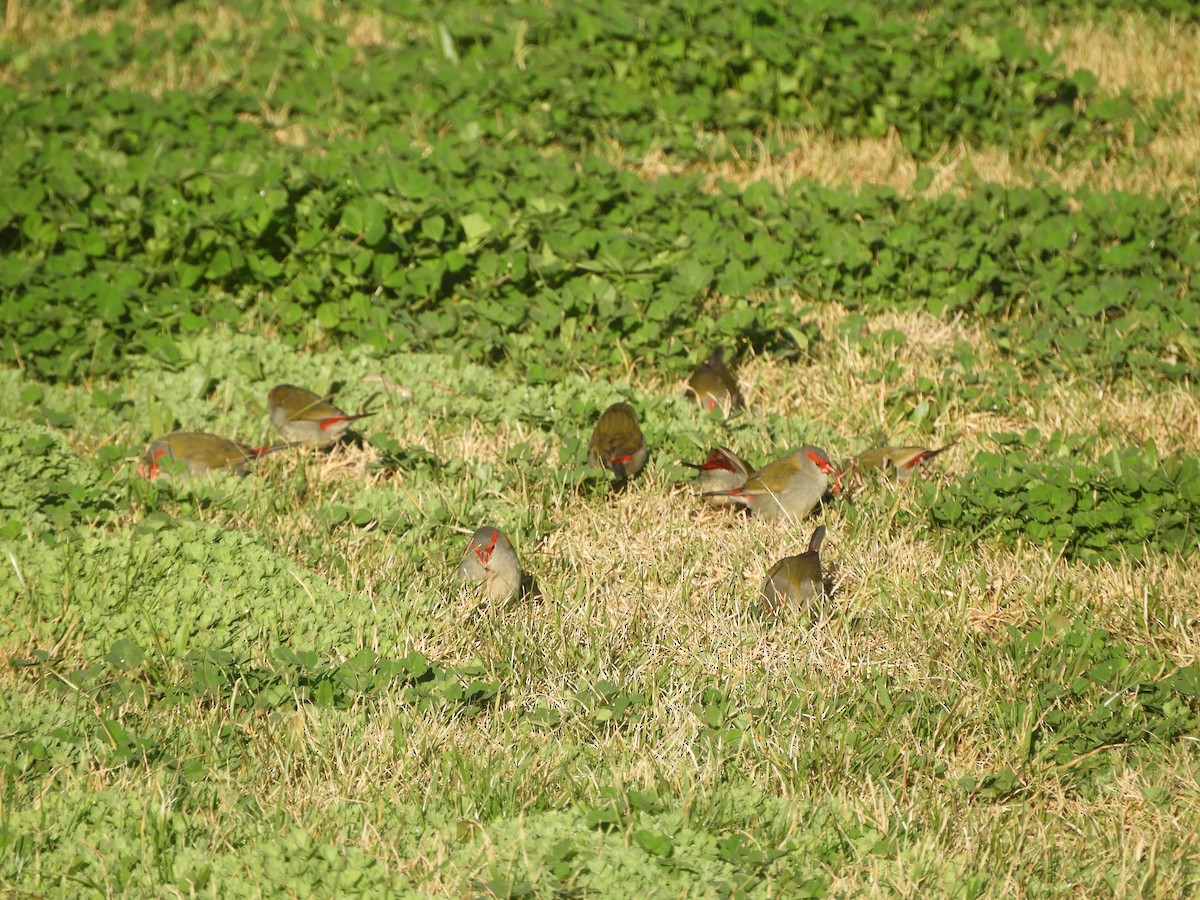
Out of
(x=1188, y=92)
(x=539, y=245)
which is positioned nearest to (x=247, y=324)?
(x=539, y=245)

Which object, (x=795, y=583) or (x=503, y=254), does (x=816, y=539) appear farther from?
(x=503, y=254)

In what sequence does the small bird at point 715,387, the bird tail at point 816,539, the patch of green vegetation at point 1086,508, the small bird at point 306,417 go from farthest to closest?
the small bird at point 715,387, the small bird at point 306,417, the patch of green vegetation at point 1086,508, the bird tail at point 816,539

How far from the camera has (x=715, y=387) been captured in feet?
19.1

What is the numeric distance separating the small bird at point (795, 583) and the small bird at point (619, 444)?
3.13 feet

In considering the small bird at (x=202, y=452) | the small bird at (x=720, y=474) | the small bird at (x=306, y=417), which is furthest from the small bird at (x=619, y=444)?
the small bird at (x=202, y=452)

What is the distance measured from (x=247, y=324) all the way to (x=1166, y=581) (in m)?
4.36

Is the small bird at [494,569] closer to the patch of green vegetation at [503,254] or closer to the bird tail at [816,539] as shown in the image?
the bird tail at [816,539]

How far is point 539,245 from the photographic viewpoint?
6566 millimetres

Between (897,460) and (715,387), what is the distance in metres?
0.95

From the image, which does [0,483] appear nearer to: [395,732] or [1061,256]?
[395,732]

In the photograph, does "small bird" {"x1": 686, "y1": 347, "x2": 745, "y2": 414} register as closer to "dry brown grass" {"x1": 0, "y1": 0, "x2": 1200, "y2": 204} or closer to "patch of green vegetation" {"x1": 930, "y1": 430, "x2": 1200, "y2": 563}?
"patch of green vegetation" {"x1": 930, "y1": 430, "x2": 1200, "y2": 563}

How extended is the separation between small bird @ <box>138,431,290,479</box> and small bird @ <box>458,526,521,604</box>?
49.7 inches

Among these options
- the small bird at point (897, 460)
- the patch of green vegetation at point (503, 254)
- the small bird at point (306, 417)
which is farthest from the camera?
the patch of green vegetation at point (503, 254)

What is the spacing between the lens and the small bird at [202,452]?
5234 millimetres
